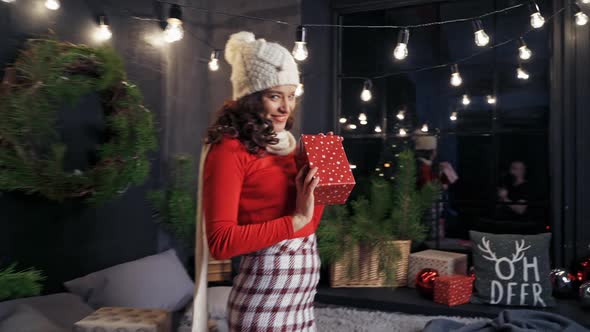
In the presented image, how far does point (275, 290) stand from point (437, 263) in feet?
8.08

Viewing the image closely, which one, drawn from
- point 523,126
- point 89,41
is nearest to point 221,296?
point 89,41

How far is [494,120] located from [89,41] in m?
2.74

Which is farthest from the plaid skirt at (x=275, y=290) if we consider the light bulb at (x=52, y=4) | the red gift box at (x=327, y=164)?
the light bulb at (x=52, y=4)

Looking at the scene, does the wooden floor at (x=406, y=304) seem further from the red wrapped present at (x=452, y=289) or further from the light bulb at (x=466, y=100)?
the light bulb at (x=466, y=100)

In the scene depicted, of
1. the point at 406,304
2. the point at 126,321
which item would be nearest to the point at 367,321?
the point at 406,304

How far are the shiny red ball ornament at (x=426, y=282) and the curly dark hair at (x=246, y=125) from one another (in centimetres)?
230

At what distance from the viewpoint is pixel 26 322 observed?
1.94m

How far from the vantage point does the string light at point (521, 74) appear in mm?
3686

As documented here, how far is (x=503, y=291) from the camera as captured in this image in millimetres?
Answer: 3199

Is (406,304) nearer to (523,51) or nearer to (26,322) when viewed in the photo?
(523,51)

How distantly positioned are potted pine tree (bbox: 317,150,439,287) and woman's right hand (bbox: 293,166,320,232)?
2.22 meters

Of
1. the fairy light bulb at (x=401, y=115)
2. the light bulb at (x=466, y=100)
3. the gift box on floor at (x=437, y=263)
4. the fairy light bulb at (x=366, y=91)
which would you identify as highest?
the fairy light bulb at (x=366, y=91)

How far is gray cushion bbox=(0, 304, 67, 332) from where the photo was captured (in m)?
1.90

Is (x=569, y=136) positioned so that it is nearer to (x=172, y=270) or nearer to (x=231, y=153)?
(x=172, y=270)
